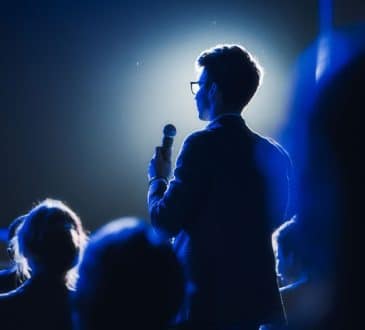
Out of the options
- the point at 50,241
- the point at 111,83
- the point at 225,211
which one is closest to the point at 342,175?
the point at 225,211

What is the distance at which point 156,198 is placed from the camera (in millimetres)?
1368

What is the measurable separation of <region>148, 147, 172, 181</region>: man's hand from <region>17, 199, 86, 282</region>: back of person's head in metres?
0.27

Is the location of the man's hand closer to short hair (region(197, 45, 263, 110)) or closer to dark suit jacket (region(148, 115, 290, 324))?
dark suit jacket (region(148, 115, 290, 324))

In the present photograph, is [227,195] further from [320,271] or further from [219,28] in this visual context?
[219,28]

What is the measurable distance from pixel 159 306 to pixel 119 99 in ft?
9.62

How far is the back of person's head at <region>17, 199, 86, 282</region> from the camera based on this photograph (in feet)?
3.95

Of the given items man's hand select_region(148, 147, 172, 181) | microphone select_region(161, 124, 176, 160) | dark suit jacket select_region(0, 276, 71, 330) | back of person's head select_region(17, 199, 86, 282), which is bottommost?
dark suit jacket select_region(0, 276, 71, 330)

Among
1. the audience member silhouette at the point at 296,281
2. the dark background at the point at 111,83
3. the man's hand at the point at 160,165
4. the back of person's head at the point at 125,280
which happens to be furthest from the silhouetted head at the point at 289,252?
the dark background at the point at 111,83

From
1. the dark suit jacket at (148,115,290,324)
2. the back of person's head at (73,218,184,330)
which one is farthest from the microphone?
the back of person's head at (73,218,184,330)

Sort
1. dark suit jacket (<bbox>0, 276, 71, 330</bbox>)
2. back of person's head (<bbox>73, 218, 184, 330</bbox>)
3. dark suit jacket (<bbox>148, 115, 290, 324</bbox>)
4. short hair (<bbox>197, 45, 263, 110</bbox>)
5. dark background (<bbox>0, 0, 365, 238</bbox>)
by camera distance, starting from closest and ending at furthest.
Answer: back of person's head (<bbox>73, 218, 184, 330</bbox>), dark suit jacket (<bbox>0, 276, 71, 330</bbox>), dark suit jacket (<bbox>148, 115, 290, 324</bbox>), short hair (<bbox>197, 45, 263, 110</bbox>), dark background (<bbox>0, 0, 365, 238</bbox>)

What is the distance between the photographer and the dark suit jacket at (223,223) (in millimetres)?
1280

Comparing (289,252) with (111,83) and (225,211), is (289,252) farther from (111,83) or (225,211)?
(111,83)

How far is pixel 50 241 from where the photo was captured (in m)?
1.21

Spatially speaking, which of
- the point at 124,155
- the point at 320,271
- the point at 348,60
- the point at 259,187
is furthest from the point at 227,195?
the point at 124,155
